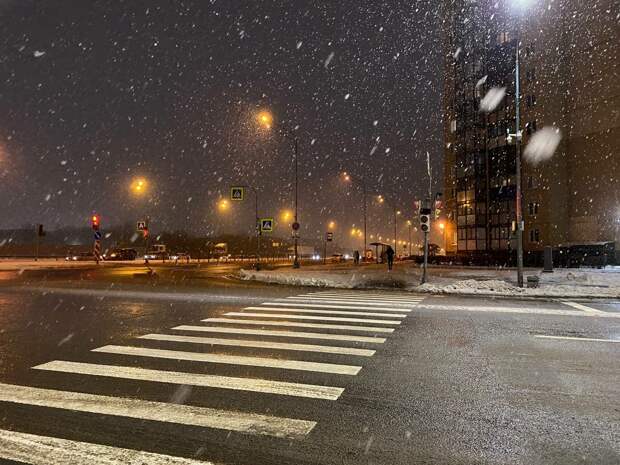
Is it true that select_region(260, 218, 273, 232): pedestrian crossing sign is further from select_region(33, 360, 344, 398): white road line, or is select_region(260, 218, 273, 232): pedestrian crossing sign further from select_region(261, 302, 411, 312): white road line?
select_region(33, 360, 344, 398): white road line

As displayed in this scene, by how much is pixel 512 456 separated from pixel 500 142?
5119 centimetres

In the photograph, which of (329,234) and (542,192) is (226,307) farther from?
(542,192)

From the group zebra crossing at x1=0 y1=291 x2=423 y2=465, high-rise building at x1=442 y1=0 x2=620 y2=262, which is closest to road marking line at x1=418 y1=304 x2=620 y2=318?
zebra crossing at x1=0 y1=291 x2=423 y2=465

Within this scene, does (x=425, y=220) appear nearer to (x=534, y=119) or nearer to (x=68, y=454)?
(x=68, y=454)

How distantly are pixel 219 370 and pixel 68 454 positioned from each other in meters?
2.56

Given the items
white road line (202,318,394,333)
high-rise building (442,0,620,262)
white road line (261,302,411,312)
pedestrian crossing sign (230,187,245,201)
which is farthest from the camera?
high-rise building (442,0,620,262)

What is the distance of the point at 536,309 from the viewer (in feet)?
41.8

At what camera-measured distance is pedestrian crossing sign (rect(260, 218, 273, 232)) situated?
30578 millimetres

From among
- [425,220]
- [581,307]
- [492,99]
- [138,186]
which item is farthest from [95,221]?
[492,99]

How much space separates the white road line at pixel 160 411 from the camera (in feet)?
14.0

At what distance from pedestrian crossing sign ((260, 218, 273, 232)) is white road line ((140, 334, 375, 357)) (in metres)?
21.9

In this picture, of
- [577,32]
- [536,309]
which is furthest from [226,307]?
[577,32]

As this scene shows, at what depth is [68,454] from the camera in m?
3.78

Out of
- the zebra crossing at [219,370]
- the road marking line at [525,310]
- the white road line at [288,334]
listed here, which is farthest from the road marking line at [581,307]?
the white road line at [288,334]
